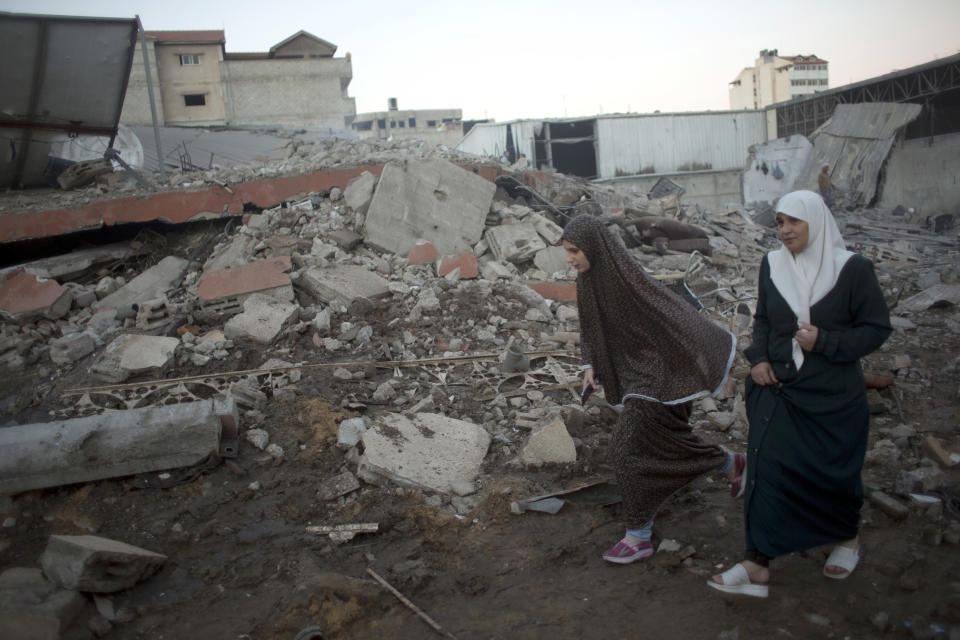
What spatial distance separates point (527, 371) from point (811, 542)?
284cm

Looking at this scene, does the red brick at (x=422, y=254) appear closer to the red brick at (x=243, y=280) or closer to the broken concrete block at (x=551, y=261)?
the broken concrete block at (x=551, y=261)

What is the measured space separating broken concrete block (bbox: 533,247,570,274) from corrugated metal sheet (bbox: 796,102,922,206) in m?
12.5

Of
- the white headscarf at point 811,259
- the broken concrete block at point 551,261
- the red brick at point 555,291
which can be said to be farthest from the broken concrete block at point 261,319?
the white headscarf at point 811,259

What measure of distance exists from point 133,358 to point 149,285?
7.03 feet

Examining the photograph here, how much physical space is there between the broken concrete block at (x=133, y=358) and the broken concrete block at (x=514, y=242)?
388 cm

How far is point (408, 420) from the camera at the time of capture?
4039 millimetres

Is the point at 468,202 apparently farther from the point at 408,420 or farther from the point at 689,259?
the point at 408,420

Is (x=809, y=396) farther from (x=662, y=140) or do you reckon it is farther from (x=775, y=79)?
(x=775, y=79)

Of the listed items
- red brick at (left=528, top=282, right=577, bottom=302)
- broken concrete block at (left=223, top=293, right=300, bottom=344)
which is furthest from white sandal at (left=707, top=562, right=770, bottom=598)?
red brick at (left=528, top=282, right=577, bottom=302)

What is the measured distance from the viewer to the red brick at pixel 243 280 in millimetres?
5844

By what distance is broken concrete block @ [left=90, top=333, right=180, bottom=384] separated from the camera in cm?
485

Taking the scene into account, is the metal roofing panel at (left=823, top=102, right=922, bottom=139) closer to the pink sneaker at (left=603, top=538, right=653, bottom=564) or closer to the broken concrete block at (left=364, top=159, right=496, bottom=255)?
the broken concrete block at (left=364, top=159, right=496, bottom=255)

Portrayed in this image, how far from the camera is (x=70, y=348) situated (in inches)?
213

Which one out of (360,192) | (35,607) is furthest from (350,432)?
(360,192)
